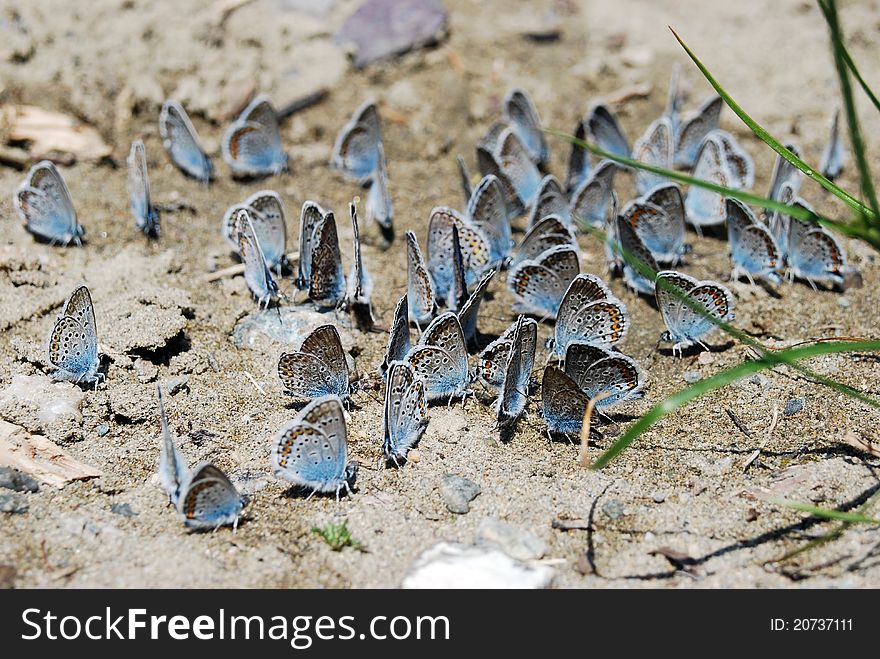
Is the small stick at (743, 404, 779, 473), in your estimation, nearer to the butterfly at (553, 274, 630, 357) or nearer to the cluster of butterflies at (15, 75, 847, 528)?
the cluster of butterflies at (15, 75, 847, 528)

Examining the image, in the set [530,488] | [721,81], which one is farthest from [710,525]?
[721,81]

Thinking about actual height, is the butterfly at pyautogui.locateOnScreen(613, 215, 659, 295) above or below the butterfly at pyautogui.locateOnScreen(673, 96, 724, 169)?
below

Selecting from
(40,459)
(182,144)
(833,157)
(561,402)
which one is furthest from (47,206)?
(833,157)

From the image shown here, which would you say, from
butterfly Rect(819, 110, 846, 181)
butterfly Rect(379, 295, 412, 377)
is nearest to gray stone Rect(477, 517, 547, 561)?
butterfly Rect(379, 295, 412, 377)

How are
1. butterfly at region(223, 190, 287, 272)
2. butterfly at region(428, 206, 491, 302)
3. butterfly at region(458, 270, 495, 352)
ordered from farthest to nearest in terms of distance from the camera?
butterfly at region(223, 190, 287, 272) → butterfly at region(428, 206, 491, 302) → butterfly at region(458, 270, 495, 352)

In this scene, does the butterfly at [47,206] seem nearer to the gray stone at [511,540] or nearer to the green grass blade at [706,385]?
the gray stone at [511,540]

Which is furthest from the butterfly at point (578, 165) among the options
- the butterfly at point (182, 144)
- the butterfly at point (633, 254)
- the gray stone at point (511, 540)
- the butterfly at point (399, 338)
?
the gray stone at point (511, 540)
